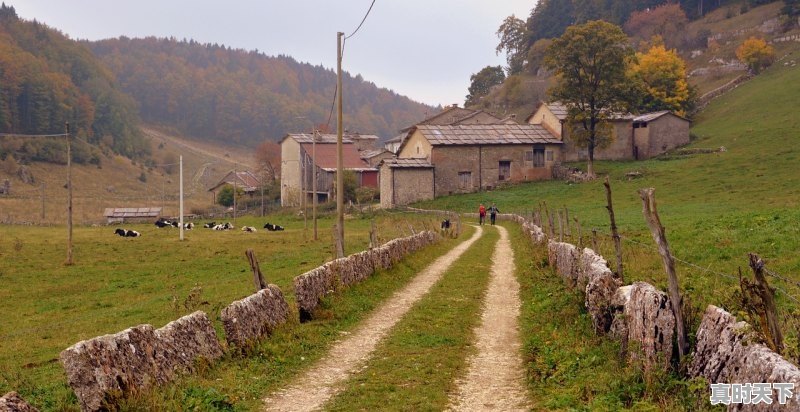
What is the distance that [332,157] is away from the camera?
92.0 metres

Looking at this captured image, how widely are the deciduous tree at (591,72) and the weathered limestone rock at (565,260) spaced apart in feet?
165

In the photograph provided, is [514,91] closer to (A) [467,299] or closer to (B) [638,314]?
(A) [467,299]

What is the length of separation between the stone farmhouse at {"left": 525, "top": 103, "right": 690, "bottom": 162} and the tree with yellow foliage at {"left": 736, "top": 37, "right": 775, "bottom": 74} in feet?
108

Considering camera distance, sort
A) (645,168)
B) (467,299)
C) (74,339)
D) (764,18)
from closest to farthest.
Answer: (74,339)
(467,299)
(645,168)
(764,18)

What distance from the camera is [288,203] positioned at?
9469 cm

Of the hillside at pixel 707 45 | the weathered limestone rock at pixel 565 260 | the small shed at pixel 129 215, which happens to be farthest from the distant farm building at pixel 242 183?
the weathered limestone rock at pixel 565 260

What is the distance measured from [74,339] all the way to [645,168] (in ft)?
200

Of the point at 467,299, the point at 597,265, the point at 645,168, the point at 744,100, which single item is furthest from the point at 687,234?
the point at 744,100

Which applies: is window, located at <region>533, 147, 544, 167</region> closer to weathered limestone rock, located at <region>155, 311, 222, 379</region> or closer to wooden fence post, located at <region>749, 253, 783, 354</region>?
weathered limestone rock, located at <region>155, 311, 222, 379</region>

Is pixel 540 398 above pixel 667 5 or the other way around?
the other way around

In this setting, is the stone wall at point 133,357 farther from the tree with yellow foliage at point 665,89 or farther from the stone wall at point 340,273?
the tree with yellow foliage at point 665,89

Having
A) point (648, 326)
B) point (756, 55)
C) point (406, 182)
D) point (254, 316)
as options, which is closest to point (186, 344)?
point (254, 316)

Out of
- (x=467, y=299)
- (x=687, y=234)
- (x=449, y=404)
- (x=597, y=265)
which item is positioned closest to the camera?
(x=449, y=404)

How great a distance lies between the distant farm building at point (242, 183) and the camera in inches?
4341
